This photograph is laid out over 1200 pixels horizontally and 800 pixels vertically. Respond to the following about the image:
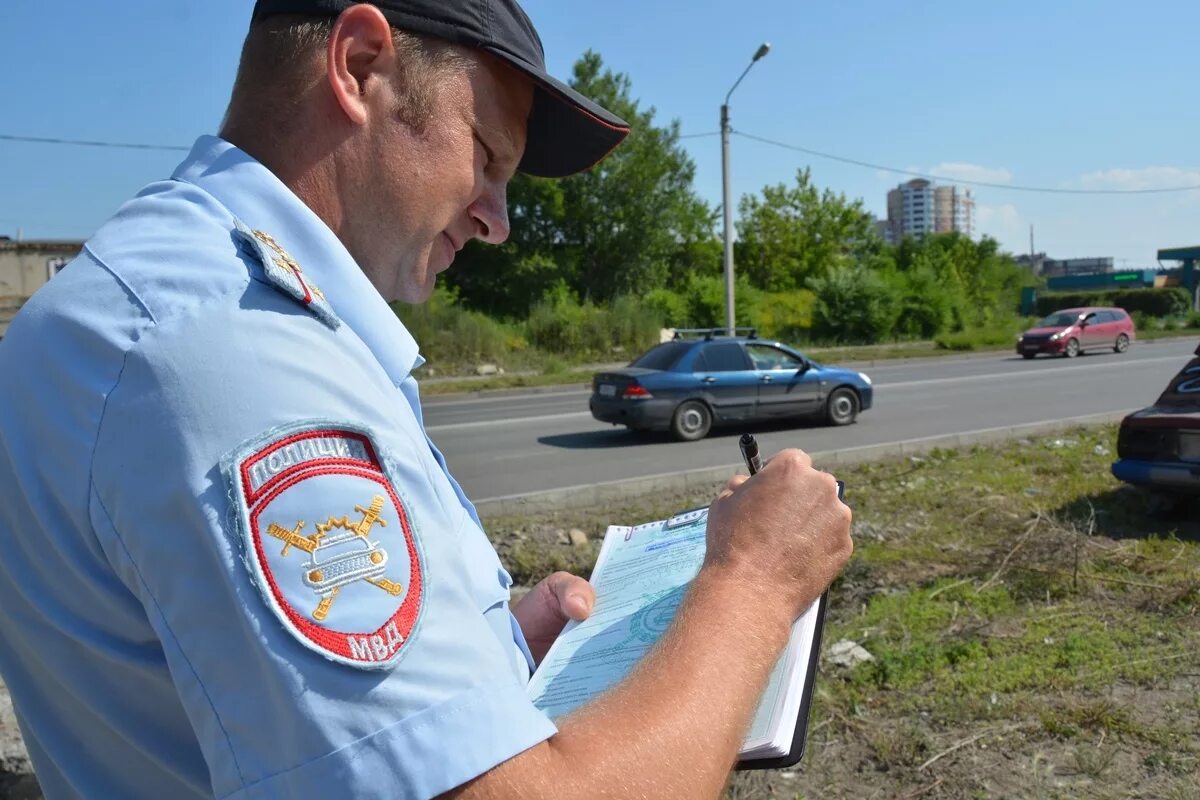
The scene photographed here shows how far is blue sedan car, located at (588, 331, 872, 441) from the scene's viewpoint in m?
12.3

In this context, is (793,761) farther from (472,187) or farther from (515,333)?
(515,333)

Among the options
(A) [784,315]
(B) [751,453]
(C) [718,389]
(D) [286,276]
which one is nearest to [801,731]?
(B) [751,453]

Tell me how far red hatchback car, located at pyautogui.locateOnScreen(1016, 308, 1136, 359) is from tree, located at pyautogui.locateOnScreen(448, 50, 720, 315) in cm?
1681

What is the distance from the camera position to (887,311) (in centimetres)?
3466

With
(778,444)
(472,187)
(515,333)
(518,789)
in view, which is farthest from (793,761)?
(515,333)

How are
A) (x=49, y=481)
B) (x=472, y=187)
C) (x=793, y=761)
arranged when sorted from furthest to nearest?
(x=472, y=187), (x=793, y=761), (x=49, y=481)

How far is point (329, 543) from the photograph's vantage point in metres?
0.82

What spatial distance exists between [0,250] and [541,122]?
29.2 meters

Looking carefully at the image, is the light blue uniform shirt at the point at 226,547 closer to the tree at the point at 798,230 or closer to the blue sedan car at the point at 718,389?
the blue sedan car at the point at 718,389

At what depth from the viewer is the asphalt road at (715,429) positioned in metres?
10.5

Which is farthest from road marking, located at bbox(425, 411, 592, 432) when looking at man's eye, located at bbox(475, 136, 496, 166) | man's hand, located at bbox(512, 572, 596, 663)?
man's eye, located at bbox(475, 136, 496, 166)

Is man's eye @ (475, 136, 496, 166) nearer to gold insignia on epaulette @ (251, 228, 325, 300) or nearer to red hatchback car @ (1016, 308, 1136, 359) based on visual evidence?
gold insignia on epaulette @ (251, 228, 325, 300)

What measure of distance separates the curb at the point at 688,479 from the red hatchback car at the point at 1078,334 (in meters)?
17.2

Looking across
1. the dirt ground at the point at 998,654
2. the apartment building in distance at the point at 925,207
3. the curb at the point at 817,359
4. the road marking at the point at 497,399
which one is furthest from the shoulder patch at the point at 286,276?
the apartment building in distance at the point at 925,207
